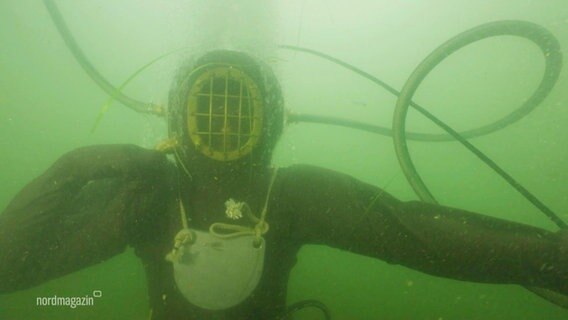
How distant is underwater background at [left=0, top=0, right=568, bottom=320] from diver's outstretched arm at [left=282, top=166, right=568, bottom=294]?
46.5 inches

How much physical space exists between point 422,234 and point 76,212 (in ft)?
5.83

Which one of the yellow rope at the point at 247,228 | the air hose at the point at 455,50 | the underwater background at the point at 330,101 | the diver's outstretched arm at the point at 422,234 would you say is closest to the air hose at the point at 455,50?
the air hose at the point at 455,50

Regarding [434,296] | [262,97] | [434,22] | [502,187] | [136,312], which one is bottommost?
[434,296]

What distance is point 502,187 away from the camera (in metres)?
11.3

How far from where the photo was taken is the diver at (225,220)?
1.84 meters

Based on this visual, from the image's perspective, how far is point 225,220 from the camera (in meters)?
2.05

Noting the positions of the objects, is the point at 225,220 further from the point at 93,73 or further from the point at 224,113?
the point at 93,73

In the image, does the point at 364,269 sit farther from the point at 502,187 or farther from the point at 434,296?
the point at 502,187

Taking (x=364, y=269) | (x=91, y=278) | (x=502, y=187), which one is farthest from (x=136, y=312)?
(x=502, y=187)

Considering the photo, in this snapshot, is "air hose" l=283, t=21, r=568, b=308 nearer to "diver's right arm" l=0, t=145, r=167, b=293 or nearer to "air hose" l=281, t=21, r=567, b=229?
"air hose" l=281, t=21, r=567, b=229

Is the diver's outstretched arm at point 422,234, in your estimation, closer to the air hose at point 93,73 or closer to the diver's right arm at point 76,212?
the diver's right arm at point 76,212

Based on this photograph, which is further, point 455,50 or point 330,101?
point 330,101

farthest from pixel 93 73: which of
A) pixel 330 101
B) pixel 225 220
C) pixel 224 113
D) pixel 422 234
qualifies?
pixel 330 101

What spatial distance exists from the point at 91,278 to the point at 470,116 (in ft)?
32.4
